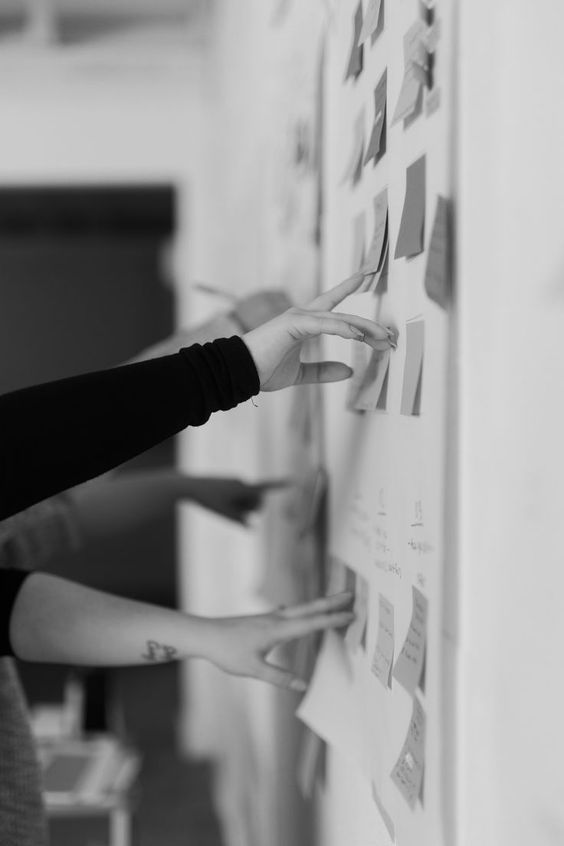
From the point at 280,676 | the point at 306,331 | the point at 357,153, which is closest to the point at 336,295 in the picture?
the point at 306,331

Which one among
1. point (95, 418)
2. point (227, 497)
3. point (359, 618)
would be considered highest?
point (95, 418)

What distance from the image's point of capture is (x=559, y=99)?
0.47m

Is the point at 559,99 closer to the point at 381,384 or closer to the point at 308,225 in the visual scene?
the point at 381,384

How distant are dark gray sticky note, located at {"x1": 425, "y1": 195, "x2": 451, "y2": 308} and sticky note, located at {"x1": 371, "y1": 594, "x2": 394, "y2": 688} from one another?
10.6 inches

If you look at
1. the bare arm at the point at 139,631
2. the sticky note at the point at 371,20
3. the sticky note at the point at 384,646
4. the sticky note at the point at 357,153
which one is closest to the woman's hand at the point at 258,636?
the bare arm at the point at 139,631

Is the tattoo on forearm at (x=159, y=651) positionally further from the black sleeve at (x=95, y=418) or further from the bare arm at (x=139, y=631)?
the black sleeve at (x=95, y=418)

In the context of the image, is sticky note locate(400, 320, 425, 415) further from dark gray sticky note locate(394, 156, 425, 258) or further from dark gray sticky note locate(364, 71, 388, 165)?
dark gray sticky note locate(364, 71, 388, 165)

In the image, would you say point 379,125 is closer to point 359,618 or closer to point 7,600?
point 359,618

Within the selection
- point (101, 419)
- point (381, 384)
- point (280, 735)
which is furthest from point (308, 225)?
point (280, 735)

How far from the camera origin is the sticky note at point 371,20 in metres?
0.75

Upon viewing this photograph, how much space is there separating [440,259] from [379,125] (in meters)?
0.22

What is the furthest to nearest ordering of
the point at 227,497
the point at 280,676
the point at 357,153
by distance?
the point at 227,497, the point at 280,676, the point at 357,153

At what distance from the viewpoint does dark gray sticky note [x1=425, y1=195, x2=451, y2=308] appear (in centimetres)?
58

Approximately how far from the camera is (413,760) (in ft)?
2.19
